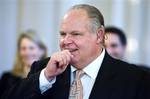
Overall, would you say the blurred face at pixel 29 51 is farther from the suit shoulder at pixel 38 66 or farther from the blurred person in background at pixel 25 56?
the suit shoulder at pixel 38 66

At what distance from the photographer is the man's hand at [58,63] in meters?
2.56

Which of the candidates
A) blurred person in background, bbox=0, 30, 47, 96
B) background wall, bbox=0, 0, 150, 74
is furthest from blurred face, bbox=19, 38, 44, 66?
background wall, bbox=0, 0, 150, 74

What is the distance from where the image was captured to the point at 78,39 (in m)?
2.66

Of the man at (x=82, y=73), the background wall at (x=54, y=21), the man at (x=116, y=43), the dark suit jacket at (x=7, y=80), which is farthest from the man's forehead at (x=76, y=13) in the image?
the background wall at (x=54, y=21)

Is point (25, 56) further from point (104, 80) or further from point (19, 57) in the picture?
point (104, 80)

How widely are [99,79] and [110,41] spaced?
194 centimetres

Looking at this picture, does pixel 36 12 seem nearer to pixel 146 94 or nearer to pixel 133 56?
pixel 133 56

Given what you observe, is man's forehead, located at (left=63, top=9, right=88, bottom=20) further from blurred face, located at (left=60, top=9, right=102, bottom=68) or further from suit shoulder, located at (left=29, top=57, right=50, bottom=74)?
suit shoulder, located at (left=29, top=57, right=50, bottom=74)

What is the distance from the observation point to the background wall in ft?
17.6

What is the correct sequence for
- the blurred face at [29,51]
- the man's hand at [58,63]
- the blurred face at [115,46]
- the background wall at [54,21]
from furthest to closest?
1. the background wall at [54,21]
2. the blurred face at [29,51]
3. the blurred face at [115,46]
4. the man's hand at [58,63]

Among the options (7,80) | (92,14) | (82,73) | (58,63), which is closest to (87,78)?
(82,73)

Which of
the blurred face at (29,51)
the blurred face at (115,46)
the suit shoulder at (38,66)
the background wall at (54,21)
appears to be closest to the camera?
the suit shoulder at (38,66)

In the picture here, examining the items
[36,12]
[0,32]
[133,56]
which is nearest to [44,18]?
[36,12]

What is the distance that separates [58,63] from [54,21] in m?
2.95
